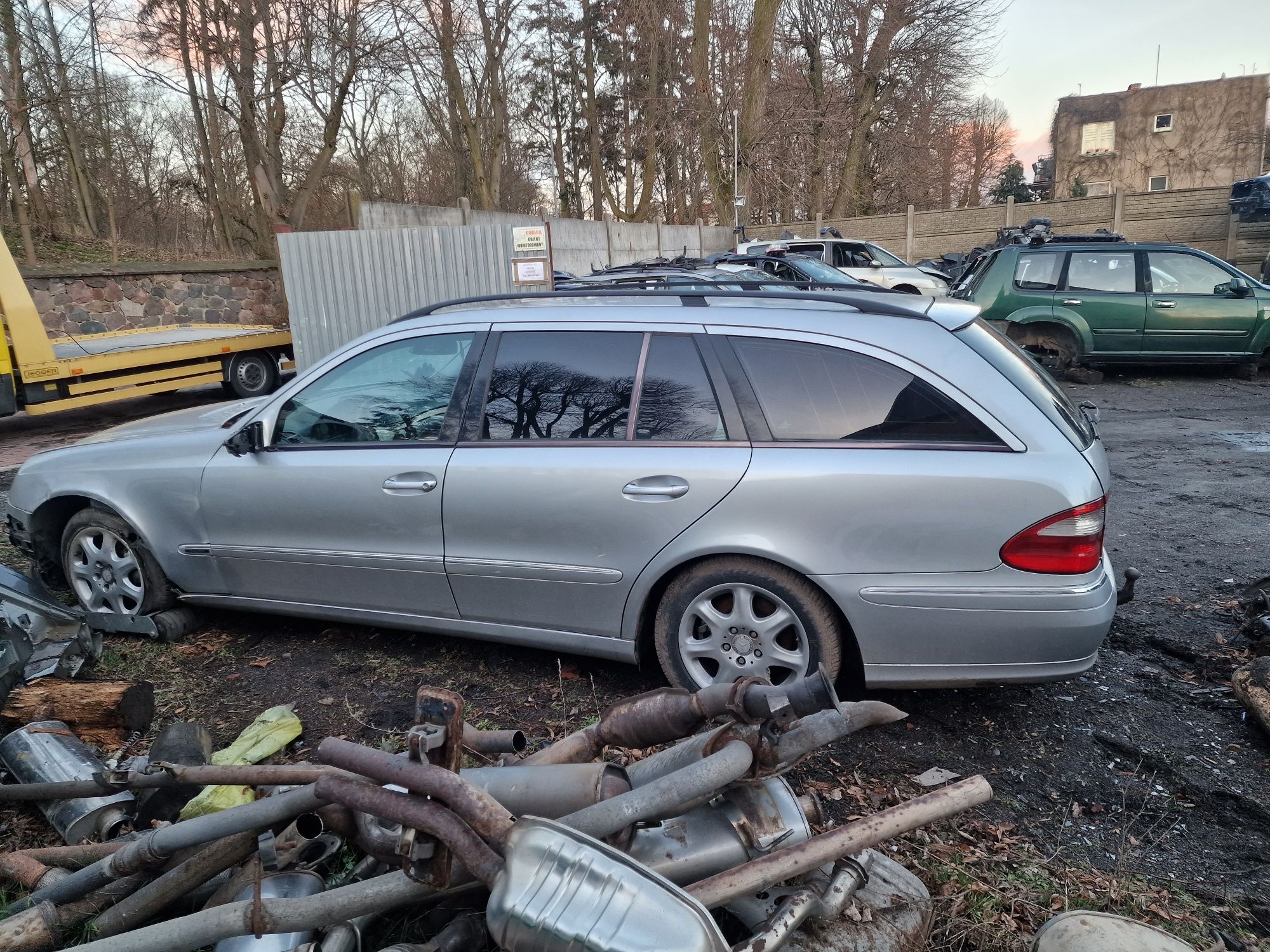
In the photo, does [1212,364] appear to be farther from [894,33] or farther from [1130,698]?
[894,33]

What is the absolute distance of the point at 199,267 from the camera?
14.6 m

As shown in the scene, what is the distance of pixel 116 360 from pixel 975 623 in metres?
10.6

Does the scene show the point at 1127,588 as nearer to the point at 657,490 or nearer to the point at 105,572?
the point at 657,490

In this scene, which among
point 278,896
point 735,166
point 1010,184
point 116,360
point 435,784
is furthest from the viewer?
point 1010,184

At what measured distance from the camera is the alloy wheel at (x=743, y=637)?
320 centimetres

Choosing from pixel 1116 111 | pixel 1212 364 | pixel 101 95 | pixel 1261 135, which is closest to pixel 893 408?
pixel 1212 364

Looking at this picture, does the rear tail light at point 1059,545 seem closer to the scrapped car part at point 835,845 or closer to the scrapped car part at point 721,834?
the scrapped car part at point 835,845

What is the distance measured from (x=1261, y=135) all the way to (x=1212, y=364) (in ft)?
149

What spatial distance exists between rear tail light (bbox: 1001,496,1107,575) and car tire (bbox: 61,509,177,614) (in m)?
3.89

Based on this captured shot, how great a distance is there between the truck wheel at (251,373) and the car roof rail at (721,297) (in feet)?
30.5

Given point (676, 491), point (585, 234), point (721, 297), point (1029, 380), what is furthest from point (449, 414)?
point (585, 234)

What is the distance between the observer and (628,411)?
3.42 meters

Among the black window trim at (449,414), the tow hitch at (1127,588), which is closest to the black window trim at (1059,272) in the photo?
the tow hitch at (1127,588)

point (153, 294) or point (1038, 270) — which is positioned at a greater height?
point (153, 294)
